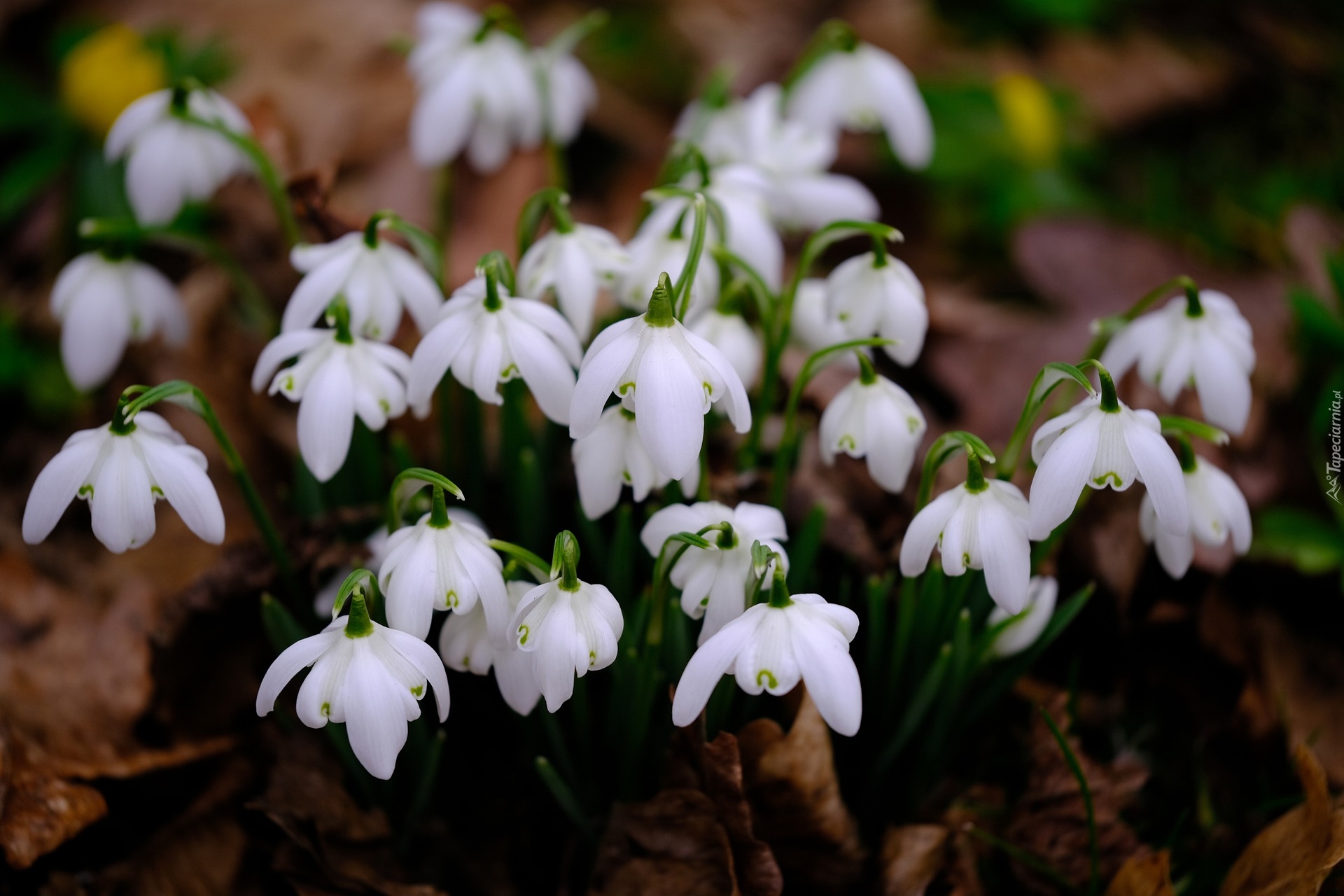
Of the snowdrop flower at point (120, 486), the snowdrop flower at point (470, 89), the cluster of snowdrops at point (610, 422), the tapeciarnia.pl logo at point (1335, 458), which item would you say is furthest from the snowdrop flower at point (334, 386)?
the tapeciarnia.pl logo at point (1335, 458)

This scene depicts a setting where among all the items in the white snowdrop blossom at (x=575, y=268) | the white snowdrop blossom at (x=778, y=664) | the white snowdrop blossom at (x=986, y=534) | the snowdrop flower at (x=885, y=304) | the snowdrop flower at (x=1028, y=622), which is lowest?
the snowdrop flower at (x=1028, y=622)

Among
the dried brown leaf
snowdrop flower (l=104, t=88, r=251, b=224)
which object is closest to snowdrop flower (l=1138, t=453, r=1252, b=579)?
the dried brown leaf

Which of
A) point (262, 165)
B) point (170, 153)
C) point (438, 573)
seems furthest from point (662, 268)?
point (170, 153)

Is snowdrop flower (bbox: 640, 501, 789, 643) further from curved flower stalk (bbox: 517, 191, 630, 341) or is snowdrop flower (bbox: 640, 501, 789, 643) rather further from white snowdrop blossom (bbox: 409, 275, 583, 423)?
curved flower stalk (bbox: 517, 191, 630, 341)

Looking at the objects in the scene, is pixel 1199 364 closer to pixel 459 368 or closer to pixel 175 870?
pixel 459 368

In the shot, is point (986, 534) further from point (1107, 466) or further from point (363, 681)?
point (363, 681)

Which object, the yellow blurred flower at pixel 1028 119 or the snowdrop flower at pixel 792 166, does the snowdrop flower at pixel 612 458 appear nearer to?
the snowdrop flower at pixel 792 166

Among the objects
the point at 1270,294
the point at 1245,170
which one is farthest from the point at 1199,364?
the point at 1245,170
